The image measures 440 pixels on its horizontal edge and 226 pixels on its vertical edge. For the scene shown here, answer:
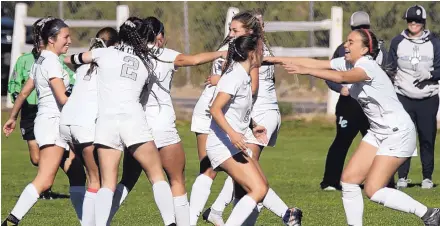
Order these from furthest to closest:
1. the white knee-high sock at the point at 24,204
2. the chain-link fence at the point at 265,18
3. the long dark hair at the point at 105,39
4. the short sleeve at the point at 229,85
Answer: the chain-link fence at the point at 265,18, the white knee-high sock at the point at 24,204, the long dark hair at the point at 105,39, the short sleeve at the point at 229,85

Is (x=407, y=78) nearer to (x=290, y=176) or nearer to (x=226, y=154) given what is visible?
(x=290, y=176)

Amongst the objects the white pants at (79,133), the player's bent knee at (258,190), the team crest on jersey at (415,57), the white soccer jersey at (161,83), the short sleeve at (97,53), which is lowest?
the player's bent knee at (258,190)

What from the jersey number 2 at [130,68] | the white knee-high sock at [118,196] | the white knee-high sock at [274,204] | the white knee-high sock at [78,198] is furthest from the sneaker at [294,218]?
the white knee-high sock at [78,198]

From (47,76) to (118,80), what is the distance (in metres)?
0.93

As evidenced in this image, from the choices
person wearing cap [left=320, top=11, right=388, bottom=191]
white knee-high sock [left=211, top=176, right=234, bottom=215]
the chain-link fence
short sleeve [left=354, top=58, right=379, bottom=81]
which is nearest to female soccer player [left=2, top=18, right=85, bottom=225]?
white knee-high sock [left=211, top=176, right=234, bottom=215]

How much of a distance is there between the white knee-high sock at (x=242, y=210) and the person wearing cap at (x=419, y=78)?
17.3 ft

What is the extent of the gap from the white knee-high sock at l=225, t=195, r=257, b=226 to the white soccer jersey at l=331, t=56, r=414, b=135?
4.23ft

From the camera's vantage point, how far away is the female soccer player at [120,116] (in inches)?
356

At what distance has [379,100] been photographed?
9.36 meters

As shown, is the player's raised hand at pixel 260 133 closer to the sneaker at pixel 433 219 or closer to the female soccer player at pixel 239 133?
the female soccer player at pixel 239 133

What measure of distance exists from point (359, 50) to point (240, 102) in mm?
1173

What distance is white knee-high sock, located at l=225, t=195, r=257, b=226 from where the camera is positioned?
8.93 metres

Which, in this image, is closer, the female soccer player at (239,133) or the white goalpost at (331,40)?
the female soccer player at (239,133)

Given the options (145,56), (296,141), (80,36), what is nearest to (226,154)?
(145,56)
